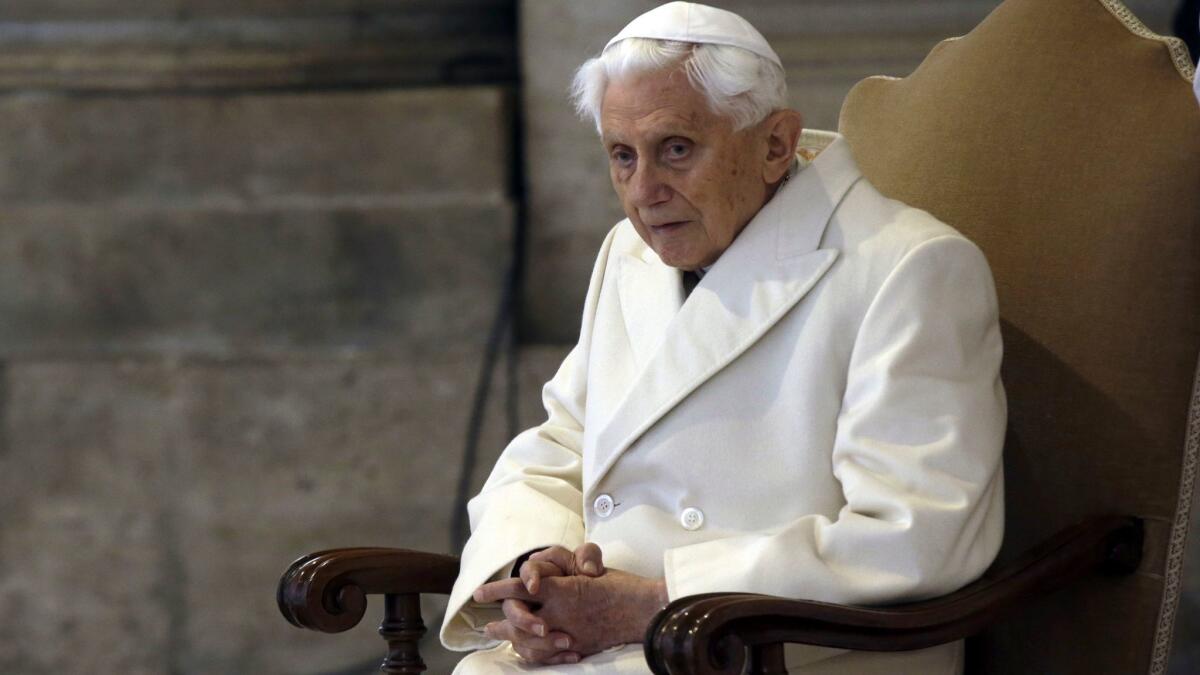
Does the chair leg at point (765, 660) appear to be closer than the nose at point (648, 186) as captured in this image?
Yes

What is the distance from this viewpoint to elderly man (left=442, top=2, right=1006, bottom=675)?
1.98m

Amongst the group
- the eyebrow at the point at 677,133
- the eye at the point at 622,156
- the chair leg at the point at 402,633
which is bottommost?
the chair leg at the point at 402,633

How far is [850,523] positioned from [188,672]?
2.62m

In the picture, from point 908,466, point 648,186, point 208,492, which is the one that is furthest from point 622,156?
point 208,492

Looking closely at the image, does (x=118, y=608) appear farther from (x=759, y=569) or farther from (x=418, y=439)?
(x=759, y=569)

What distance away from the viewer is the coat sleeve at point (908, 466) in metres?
1.94

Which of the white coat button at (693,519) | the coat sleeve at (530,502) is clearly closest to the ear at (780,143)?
the coat sleeve at (530,502)

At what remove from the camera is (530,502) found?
Answer: 7.77ft

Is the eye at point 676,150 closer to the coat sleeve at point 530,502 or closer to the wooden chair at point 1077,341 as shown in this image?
the coat sleeve at point 530,502

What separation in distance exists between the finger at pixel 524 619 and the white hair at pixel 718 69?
75 cm

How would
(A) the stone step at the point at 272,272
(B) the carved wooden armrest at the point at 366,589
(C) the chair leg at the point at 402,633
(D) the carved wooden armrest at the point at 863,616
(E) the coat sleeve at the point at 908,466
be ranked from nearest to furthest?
Answer: (D) the carved wooden armrest at the point at 863,616
(E) the coat sleeve at the point at 908,466
(B) the carved wooden armrest at the point at 366,589
(C) the chair leg at the point at 402,633
(A) the stone step at the point at 272,272

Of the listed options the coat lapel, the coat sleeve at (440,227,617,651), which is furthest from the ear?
the coat sleeve at (440,227,617,651)

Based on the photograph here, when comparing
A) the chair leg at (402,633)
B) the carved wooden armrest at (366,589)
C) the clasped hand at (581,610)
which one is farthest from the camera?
the chair leg at (402,633)

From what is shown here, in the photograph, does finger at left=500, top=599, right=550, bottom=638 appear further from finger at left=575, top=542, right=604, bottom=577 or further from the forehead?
the forehead
